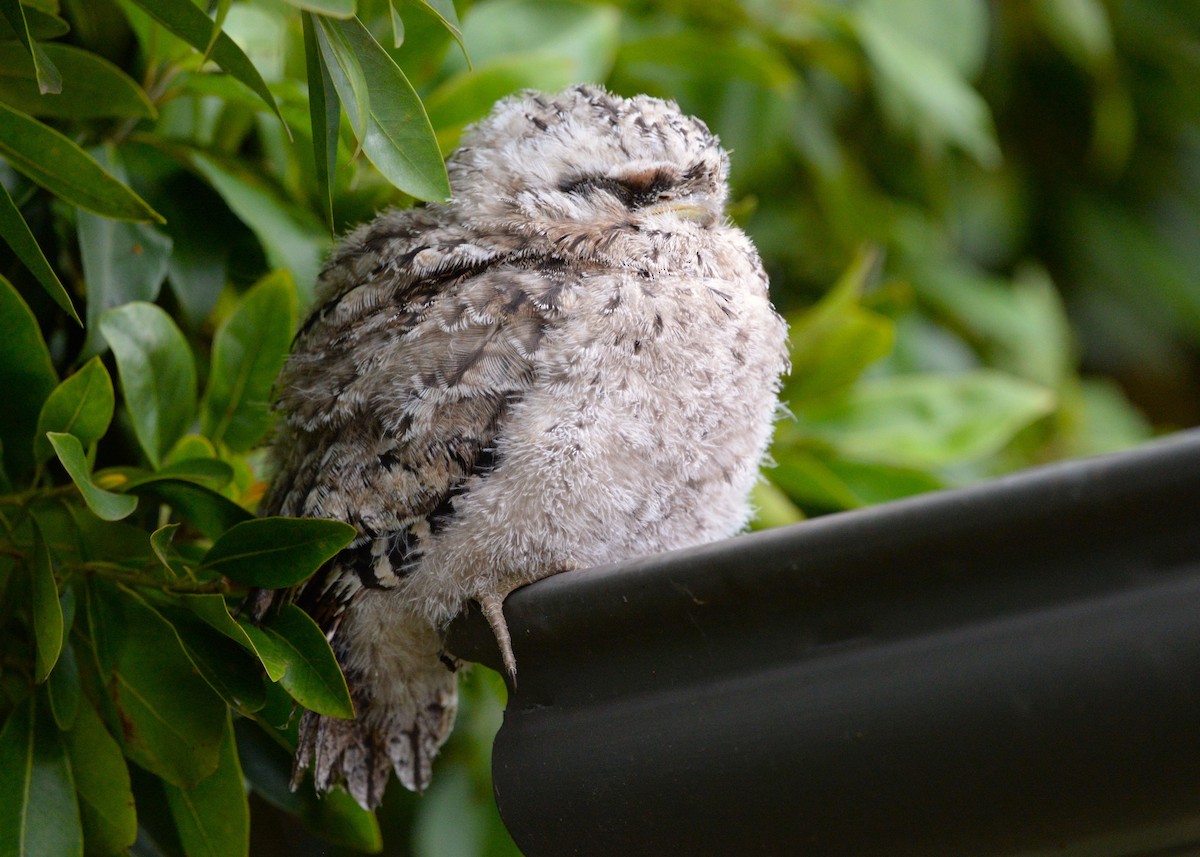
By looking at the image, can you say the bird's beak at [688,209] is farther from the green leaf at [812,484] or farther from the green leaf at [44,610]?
the green leaf at [44,610]

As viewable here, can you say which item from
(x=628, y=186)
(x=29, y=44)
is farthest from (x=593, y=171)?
(x=29, y=44)

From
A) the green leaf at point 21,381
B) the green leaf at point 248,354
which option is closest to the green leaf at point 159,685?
the green leaf at point 21,381

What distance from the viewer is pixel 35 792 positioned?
851mm

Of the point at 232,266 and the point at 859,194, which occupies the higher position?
the point at 232,266

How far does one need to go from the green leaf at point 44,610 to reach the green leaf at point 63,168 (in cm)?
25

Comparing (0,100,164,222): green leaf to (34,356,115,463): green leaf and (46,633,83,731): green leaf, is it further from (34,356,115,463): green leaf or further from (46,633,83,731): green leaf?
(46,633,83,731): green leaf

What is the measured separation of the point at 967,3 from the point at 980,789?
1897 millimetres

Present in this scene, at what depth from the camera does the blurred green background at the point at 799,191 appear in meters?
1.02

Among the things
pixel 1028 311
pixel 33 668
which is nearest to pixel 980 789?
pixel 33 668

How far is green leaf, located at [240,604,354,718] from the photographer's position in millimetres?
801

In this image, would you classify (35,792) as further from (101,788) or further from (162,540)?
(162,540)

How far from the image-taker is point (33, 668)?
91 centimetres

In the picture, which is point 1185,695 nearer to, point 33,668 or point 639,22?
point 33,668

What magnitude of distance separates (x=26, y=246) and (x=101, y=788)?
0.43 m
